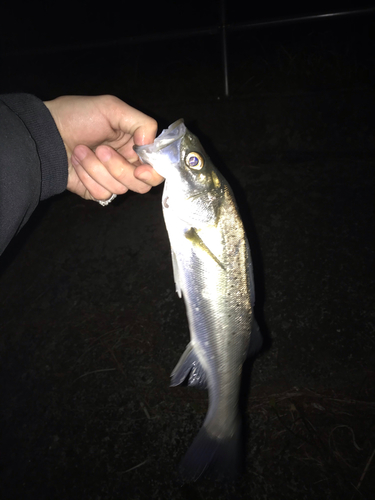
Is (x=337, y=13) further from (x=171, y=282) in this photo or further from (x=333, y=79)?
(x=171, y=282)

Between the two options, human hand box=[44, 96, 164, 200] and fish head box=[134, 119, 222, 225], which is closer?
fish head box=[134, 119, 222, 225]

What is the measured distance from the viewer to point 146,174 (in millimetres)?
1396

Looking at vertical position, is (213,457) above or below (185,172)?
below

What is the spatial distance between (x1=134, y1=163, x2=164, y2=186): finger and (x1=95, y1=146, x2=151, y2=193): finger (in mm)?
58

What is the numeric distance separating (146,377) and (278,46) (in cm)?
489

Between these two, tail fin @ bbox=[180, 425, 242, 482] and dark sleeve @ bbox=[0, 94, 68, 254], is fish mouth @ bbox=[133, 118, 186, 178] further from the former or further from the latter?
tail fin @ bbox=[180, 425, 242, 482]

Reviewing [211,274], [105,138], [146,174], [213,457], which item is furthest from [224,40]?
[213,457]

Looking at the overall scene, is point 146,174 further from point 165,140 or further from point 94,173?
point 94,173

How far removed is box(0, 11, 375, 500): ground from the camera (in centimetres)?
214

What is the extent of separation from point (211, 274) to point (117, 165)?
26.6 inches

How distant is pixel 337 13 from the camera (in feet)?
11.5

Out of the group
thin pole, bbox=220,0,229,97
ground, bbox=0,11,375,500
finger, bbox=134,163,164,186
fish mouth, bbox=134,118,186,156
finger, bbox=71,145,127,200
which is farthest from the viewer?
thin pole, bbox=220,0,229,97

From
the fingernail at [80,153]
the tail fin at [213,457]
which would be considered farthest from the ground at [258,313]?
the fingernail at [80,153]

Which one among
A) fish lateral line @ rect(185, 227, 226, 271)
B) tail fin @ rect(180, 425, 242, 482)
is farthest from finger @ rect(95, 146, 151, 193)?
tail fin @ rect(180, 425, 242, 482)
